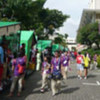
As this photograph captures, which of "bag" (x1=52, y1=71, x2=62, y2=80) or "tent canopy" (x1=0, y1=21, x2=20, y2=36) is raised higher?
"tent canopy" (x1=0, y1=21, x2=20, y2=36)

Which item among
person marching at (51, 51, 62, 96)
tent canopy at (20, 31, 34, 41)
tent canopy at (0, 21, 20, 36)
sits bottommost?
person marching at (51, 51, 62, 96)

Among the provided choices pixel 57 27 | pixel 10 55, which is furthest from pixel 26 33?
pixel 57 27

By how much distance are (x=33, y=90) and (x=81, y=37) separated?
37.4 meters

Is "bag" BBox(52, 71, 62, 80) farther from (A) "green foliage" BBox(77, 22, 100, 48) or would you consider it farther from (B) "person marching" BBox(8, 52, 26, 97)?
(A) "green foliage" BBox(77, 22, 100, 48)

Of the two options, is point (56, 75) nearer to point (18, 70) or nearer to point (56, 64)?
point (56, 64)

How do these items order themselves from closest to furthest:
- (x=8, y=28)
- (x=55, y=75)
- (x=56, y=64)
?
(x=55, y=75) < (x=56, y=64) < (x=8, y=28)

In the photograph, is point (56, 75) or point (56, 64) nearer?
point (56, 75)

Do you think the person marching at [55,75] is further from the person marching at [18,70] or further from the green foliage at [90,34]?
the green foliage at [90,34]

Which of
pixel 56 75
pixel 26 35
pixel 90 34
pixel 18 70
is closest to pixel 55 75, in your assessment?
pixel 56 75

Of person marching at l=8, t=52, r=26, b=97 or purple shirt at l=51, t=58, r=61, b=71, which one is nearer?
person marching at l=8, t=52, r=26, b=97

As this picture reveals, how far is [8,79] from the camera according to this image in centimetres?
1045

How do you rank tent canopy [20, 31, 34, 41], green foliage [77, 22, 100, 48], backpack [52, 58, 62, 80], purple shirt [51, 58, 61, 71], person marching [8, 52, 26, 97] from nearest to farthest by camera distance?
person marching [8, 52, 26, 97] < backpack [52, 58, 62, 80] < purple shirt [51, 58, 61, 71] < tent canopy [20, 31, 34, 41] < green foliage [77, 22, 100, 48]

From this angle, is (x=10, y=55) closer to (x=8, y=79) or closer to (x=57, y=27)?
(x=8, y=79)

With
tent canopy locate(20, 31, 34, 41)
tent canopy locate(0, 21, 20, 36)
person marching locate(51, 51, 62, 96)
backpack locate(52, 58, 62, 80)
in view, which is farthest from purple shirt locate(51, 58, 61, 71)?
tent canopy locate(20, 31, 34, 41)
